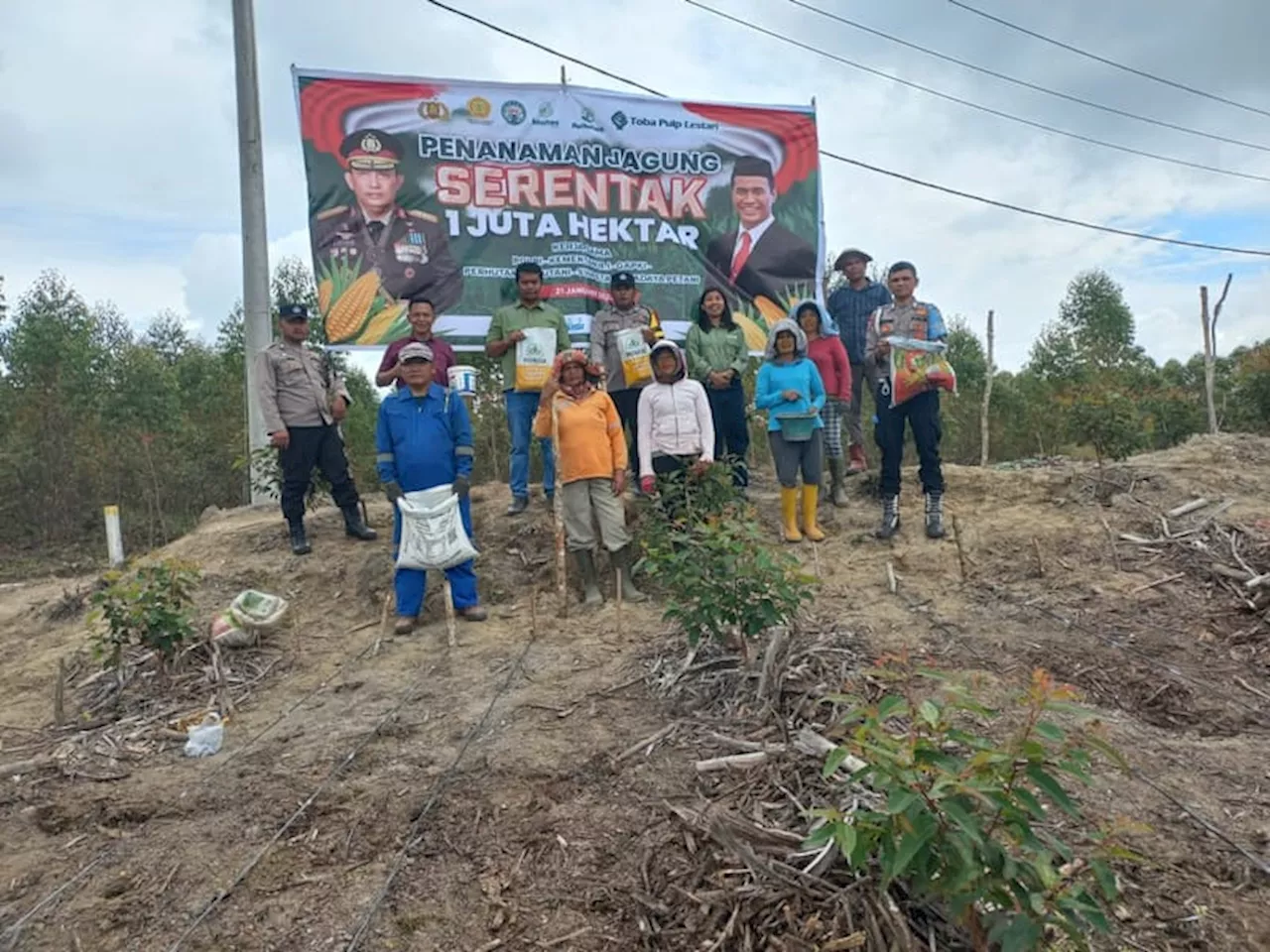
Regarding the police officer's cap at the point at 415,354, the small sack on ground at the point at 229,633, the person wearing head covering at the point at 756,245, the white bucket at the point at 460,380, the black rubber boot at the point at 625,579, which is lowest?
the small sack on ground at the point at 229,633

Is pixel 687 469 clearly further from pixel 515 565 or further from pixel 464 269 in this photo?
pixel 464 269

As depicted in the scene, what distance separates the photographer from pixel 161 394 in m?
14.0

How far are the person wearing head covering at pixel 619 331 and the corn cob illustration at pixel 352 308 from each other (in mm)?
1842

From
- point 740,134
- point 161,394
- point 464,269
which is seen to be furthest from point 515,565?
point 161,394

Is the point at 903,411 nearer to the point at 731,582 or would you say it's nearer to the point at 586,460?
the point at 586,460

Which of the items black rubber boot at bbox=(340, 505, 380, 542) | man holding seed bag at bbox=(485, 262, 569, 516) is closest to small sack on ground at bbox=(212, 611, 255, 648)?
black rubber boot at bbox=(340, 505, 380, 542)

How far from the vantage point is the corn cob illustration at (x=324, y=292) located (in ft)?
20.4

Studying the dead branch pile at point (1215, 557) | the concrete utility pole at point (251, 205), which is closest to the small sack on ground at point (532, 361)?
the concrete utility pole at point (251, 205)

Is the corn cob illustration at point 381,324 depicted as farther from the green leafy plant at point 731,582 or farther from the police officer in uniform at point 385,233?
the green leafy plant at point 731,582

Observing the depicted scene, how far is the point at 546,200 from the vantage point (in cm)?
670

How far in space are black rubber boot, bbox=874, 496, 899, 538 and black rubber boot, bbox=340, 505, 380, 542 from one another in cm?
354

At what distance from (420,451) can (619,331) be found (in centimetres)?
161

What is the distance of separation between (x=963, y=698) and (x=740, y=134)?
632 cm

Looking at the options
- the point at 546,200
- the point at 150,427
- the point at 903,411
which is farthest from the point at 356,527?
the point at 150,427
